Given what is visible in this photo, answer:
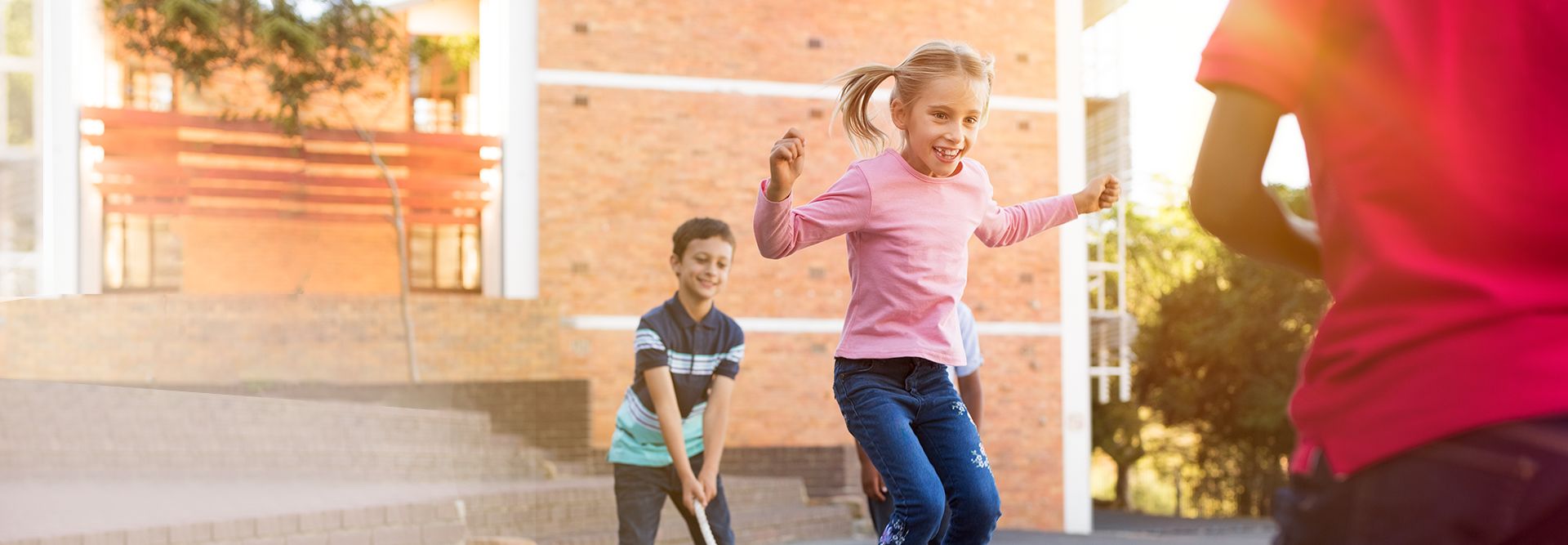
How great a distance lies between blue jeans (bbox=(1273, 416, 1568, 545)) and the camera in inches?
46.3

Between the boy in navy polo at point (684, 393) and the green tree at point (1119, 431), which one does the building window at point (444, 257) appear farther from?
the green tree at point (1119, 431)

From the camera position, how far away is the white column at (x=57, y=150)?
18.3 metres

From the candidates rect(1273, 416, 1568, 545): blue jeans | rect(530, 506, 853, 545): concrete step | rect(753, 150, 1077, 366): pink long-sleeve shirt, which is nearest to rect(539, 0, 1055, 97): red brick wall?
rect(530, 506, 853, 545): concrete step

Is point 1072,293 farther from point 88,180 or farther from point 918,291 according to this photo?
point 918,291

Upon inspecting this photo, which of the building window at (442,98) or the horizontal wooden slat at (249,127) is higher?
the building window at (442,98)

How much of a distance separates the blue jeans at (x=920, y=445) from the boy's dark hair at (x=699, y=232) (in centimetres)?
153

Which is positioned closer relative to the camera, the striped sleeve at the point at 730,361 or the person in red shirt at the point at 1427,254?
the person in red shirt at the point at 1427,254

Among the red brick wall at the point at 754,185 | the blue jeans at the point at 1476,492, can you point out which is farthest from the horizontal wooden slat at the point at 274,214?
the blue jeans at the point at 1476,492

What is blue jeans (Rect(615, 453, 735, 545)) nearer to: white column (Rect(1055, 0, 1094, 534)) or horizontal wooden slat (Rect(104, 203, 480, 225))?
horizontal wooden slat (Rect(104, 203, 480, 225))

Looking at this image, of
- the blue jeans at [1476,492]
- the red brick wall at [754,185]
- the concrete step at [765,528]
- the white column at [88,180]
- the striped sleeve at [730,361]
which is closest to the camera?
the blue jeans at [1476,492]

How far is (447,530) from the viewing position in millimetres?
8742

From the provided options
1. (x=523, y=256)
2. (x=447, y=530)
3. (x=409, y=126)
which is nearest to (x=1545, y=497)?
(x=447, y=530)

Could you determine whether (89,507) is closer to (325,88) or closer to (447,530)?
(447,530)

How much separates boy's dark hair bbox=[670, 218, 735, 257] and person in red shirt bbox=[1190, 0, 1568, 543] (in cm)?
378
